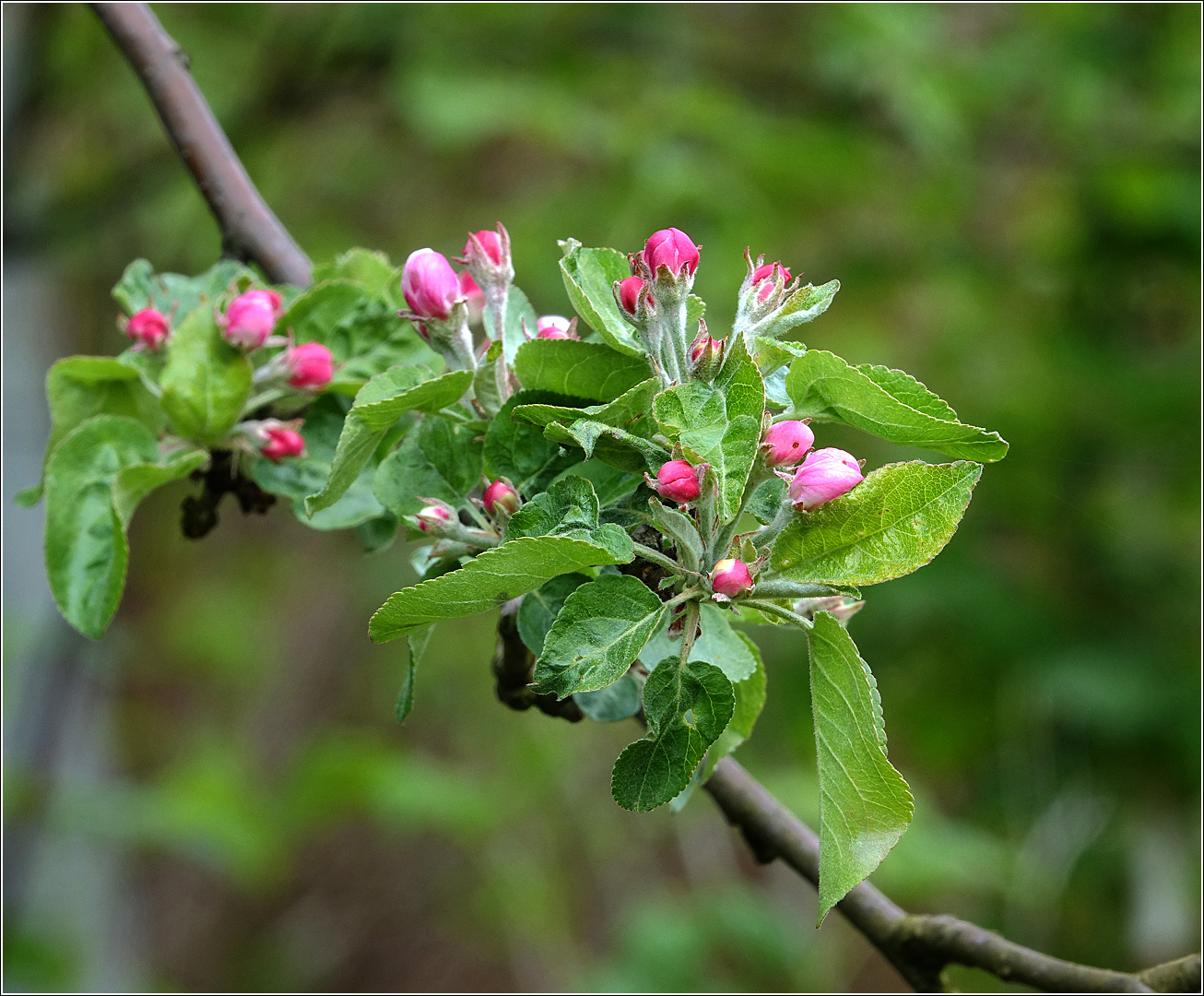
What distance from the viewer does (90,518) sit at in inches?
34.0

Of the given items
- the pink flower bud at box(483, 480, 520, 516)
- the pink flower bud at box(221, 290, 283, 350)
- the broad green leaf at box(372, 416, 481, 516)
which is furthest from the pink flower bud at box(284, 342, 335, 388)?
the pink flower bud at box(483, 480, 520, 516)

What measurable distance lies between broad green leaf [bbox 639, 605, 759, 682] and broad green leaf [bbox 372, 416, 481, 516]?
0.52 feet

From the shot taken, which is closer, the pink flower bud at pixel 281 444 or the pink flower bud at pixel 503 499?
the pink flower bud at pixel 503 499

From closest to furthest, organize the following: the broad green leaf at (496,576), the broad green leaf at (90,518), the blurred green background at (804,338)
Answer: the broad green leaf at (496,576), the broad green leaf at (90,518), the blurred green background at (804,338)

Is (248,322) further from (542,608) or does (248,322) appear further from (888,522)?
(888,522)

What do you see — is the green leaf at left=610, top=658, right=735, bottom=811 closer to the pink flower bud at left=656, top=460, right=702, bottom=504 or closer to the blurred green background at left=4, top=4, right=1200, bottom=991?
the pink flower bud at left=656, top=460, right=702, bottom=504

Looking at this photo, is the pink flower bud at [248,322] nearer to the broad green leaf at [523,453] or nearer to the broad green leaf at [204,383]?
the broad green leaf at [204,383]

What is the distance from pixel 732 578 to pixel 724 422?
0.26ft

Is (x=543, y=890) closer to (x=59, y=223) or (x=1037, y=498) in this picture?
(x=1037, y=498)

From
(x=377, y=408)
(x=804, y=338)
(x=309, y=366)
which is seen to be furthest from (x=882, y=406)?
(x=804, y=338)

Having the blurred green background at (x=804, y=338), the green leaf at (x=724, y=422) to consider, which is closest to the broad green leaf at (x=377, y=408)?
the green leaf at (x=724, y=422)

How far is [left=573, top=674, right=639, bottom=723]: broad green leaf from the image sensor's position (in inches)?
28.8

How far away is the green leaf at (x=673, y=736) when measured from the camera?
563 millimetres

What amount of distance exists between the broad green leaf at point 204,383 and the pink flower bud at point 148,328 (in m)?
0.05
